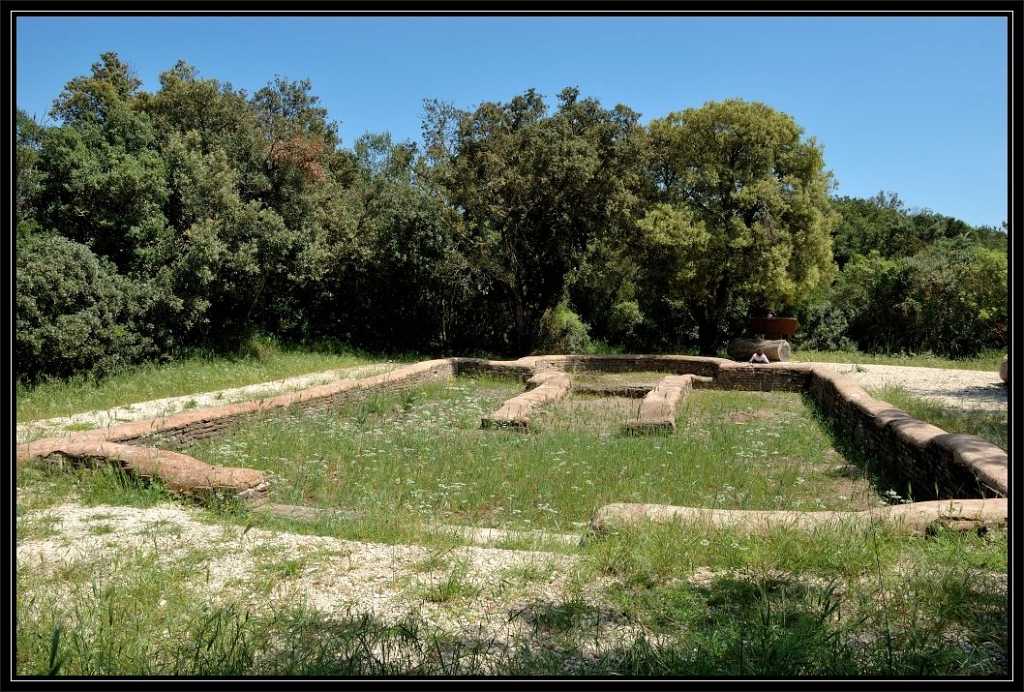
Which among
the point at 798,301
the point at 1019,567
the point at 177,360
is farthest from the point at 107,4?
the point at 798,301

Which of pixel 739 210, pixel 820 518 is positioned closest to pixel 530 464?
pixel 820 518

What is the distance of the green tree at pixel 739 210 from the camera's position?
1703cm

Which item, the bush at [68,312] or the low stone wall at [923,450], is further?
the bush at [68,312]

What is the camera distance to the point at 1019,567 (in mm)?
2541

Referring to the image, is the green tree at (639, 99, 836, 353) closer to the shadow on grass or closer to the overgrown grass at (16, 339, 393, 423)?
the overgrown grass at (16, 339, 393, 423)

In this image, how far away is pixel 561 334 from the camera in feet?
61.8

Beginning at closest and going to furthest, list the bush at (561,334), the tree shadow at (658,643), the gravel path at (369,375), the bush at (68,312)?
1. the tree shadow at (658,643)
2. the gravel path at (369,375)
3. the bush at (68,312)
4. the bush at (561,334)

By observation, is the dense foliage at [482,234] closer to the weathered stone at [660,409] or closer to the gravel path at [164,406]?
the gravel path at [164,406]

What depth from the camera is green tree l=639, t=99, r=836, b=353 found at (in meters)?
17.0

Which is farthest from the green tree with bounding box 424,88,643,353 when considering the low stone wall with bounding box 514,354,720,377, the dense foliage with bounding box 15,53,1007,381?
the low stone wall with bounding box 514,354,720,377

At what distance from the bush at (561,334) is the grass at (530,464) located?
344 inches

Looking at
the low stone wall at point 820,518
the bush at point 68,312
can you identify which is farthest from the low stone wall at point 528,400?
the bush at point 68,312

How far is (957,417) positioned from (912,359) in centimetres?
1019

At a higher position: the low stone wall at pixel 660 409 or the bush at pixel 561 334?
the bush at pixel 561 334
